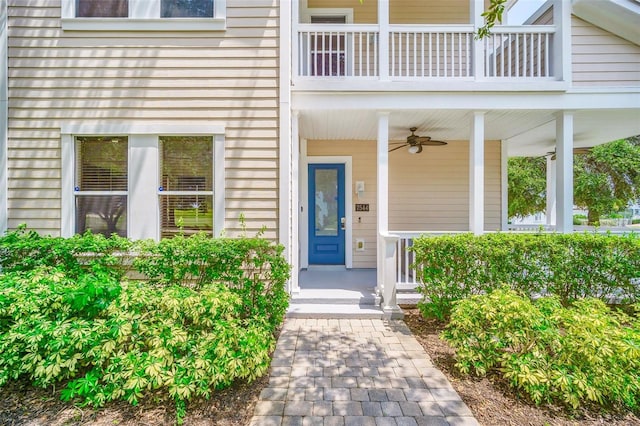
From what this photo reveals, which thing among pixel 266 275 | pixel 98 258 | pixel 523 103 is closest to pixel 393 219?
pixel 523 103

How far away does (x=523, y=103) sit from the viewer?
15.5 feet

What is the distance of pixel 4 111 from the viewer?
13.6 ft

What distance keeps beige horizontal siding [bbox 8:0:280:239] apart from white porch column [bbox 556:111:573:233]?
423 centimetres

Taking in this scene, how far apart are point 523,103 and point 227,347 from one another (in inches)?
201

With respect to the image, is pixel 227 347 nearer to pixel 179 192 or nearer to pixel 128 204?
pixel 179 192

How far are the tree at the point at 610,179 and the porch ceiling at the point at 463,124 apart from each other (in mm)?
8686

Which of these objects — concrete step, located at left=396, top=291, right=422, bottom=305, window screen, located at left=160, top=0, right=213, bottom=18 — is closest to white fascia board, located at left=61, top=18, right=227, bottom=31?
window screen, located at left=160, top=0, right=213, bottom=18

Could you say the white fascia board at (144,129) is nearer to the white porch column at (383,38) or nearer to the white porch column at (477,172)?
the white porch column at (383,38)

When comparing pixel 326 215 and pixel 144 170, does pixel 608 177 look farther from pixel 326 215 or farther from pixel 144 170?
pixel 144 170

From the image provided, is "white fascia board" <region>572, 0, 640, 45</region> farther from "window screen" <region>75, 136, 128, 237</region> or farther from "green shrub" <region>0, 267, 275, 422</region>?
"window screen" <region>75, 136, 128, 237</region>

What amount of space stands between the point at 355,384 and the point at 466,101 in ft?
13.5

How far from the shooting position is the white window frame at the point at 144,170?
417 centimetres

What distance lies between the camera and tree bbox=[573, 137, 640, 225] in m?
13.3

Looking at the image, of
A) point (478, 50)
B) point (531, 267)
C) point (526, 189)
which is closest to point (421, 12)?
point (478, 50)
